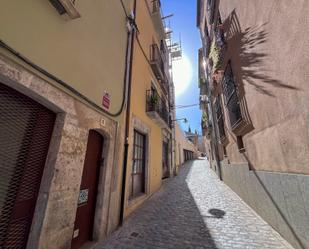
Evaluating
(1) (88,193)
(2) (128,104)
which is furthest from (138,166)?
(1) (88,193)

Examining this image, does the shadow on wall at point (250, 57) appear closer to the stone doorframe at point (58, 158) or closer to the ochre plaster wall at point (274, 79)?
the ochre plaster wall at point (274, 79)

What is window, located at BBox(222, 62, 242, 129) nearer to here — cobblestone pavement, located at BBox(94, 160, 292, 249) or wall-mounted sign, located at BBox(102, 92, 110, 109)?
cobblestone pavement, located at BBox(94, 160, 292, 249)

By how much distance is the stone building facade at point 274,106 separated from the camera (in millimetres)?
2176

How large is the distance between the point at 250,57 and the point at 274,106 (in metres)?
1.45

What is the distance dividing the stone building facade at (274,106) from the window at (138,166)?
131 inches

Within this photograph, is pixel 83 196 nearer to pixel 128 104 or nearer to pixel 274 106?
pixel 128 104

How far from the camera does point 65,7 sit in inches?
91.7

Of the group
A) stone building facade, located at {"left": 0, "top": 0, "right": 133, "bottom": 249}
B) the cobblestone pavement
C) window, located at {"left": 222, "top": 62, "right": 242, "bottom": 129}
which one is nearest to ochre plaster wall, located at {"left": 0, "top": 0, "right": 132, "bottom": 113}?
stone building facade, located at {"left": 0, "top": 0, "right": 133, "bottom": 249}

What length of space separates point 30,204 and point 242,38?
5.42 meters

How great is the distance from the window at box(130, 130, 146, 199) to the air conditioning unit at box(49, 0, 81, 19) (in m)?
3.74

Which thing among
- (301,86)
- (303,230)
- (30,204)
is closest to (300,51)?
(301,86)

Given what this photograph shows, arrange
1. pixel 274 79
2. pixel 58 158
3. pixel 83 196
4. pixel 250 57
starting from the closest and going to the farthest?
pixel 58 158
pixel 274 79
pixel 83 196
pixel 250 57

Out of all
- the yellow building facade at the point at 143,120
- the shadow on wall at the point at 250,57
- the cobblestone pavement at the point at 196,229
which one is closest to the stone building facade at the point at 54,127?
the cobblestone pavement at the point at 196,229

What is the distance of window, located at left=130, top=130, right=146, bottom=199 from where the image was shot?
203 inches
